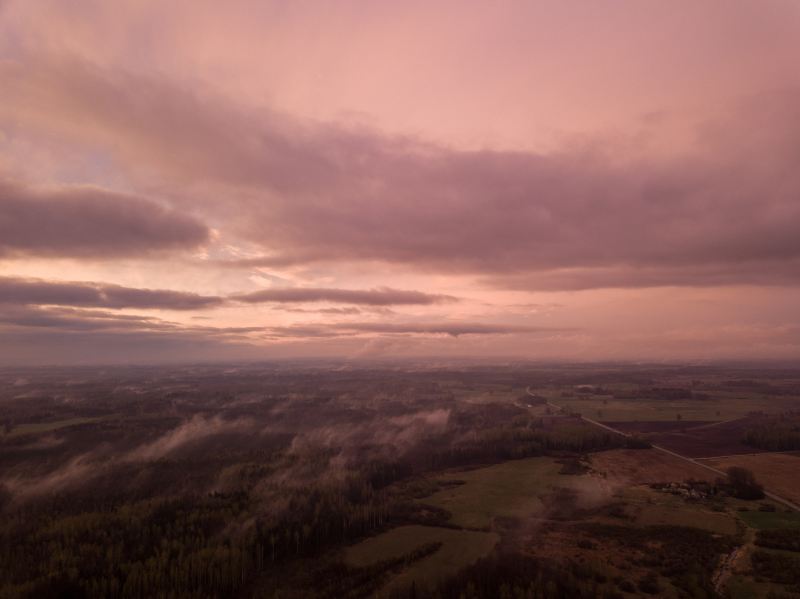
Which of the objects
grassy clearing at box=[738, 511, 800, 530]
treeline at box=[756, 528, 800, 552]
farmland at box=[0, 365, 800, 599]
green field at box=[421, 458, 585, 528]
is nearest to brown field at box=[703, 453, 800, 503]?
farmland at box=[0, 365, 800, 599]

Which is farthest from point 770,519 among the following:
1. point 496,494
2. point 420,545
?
point 420,545

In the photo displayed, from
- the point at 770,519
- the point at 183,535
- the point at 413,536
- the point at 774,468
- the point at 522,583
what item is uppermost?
the point at 770,519

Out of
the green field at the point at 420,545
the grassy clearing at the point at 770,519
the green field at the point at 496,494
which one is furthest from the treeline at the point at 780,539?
the green field at the point at 420,545

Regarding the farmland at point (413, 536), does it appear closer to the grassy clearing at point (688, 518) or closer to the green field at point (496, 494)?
the grassy clearing at point (688, 518)

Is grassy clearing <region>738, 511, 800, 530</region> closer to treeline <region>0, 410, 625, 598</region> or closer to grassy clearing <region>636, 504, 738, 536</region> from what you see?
grassy clearing <region>636, 504, 738, 536</region>

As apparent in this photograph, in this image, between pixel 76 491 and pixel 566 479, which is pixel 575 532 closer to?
pixel 566 479

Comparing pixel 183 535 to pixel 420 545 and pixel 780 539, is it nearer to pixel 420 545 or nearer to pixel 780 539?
pixel 420 545

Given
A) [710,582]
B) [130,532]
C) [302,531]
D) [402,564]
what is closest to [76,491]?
[130,532]
